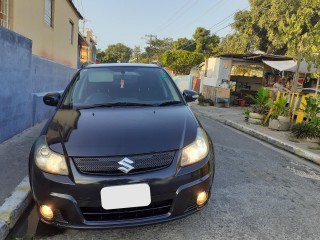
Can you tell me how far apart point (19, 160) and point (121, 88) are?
6.35ft

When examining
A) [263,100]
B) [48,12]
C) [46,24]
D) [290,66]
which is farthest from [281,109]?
[48,12]

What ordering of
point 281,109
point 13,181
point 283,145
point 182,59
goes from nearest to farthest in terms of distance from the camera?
point 13,181, point 283,145, point 281,109, point 182,59

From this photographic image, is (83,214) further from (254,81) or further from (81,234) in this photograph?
(254,81)

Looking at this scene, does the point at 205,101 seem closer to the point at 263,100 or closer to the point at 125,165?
the point at 263,100

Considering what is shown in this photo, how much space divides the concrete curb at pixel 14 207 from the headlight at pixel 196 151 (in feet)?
5.67

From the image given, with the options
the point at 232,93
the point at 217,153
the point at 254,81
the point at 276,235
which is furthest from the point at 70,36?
the point at 276,235

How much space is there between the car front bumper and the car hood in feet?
0.65

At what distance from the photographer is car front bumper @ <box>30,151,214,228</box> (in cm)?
241

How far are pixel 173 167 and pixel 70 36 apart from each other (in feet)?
51.0

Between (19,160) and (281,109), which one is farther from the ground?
(281,109)

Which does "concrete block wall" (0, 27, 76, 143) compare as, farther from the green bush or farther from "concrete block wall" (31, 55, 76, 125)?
the green bush

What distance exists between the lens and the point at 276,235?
9.45 feet

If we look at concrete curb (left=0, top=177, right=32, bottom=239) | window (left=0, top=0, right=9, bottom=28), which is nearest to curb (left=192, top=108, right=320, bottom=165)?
concrete curb (left=0, top=177, right=32, bottom=239)

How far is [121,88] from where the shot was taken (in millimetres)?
3895
